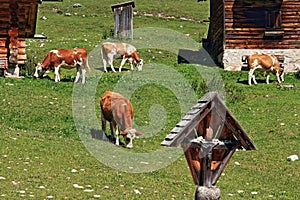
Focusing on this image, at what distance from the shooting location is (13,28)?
2662 cm

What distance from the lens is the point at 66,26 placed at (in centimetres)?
4250

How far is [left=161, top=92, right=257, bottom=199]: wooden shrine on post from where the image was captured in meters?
7.91

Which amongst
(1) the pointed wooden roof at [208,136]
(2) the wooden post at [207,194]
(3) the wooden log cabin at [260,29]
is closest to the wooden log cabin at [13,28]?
(3) the wooden log cabin at [260,29]

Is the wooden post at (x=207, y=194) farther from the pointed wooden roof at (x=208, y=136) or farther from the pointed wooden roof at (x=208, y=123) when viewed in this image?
the pointed wooden roof at (x=208, y=123)

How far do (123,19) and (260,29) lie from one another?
8.69 metres

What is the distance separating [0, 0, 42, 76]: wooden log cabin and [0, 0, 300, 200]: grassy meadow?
77cm

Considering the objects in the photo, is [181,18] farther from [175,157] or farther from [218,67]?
[175,157]

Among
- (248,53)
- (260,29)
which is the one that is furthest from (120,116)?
(260,29)

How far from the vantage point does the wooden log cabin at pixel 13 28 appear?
85.9 feet

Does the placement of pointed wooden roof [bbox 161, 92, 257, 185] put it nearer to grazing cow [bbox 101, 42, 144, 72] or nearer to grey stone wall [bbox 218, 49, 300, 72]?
grazing cow [bbox 101, 42, 144, 72]

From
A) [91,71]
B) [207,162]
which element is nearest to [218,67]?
[91,71]

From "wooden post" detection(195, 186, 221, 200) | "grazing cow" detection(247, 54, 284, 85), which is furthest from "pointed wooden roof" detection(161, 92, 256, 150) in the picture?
"grazing cow" detection(247, 54, 284, 85)

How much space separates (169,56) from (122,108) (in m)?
16.0

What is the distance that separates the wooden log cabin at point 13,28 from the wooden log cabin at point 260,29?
997 cm
